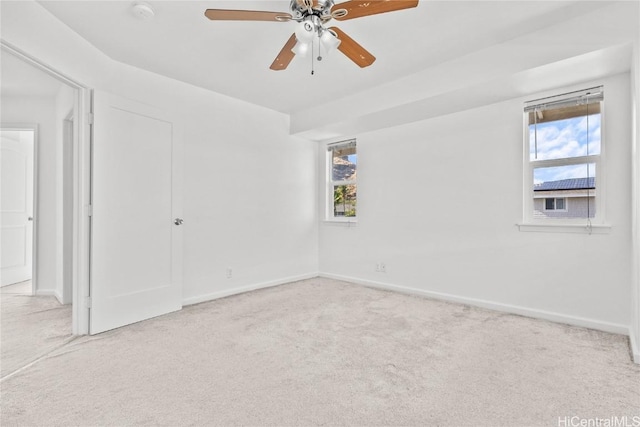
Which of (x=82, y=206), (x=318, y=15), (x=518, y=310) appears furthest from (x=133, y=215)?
(x=518, y=310)

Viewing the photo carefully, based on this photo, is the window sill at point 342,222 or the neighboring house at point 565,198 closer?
the neighboring house at point 565,198

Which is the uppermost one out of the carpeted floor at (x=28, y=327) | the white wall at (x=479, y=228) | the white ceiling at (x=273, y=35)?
the white ceiling at (x=273, y=35)

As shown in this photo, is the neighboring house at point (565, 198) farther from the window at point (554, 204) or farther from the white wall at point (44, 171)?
the white wall at point (44, 171)

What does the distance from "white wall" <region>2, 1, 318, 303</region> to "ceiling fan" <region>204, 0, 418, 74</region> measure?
5.53 feet

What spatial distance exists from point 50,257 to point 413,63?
4.95m

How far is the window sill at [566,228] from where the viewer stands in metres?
2.68

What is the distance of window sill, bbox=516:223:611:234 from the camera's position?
8.79 ft

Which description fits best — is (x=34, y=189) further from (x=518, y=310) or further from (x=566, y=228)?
(x=566, y=228)

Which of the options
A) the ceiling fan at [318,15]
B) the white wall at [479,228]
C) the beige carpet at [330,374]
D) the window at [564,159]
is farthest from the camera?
the window at [564,159]

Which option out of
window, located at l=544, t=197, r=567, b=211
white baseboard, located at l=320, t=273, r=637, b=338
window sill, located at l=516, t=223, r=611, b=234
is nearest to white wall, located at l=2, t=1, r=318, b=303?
white baseboard, located at l=320, t=273, r=637, b=338

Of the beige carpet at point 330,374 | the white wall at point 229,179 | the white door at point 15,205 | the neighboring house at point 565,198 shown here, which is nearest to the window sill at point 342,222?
the white wall at point 229,179

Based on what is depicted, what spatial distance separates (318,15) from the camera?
1.92m

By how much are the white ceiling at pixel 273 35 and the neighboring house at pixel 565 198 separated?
1.45m

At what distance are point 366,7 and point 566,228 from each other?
8.77ft
